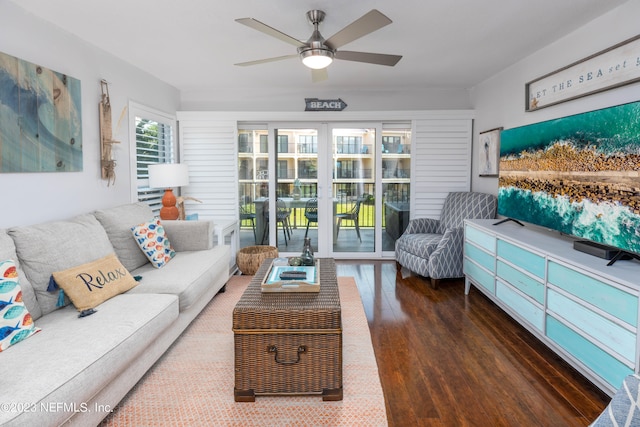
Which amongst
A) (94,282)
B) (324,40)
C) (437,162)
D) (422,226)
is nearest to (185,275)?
(94,282)

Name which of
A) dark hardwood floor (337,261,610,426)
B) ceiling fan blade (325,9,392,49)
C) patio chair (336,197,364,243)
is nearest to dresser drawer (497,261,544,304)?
dark hardwood floor (337,261,610,426)

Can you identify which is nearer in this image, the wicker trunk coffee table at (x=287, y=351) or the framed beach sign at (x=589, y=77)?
the wicker trunk coffee table at (x=287, y=351)

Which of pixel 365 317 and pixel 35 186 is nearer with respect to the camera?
pixel 35 186

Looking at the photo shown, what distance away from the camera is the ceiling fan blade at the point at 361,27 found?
2088 millimetres

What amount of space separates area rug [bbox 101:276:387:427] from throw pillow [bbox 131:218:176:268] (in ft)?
2.40

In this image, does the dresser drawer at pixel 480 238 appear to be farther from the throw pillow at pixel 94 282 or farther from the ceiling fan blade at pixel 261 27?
the throw pillow at pixel 94 282

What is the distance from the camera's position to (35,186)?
8.98 ft

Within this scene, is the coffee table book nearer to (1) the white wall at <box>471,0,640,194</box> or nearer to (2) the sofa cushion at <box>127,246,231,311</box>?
(2) the sofa cushion at <box>127,246,231,311</box>

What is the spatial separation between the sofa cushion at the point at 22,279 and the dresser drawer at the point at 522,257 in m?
3.13

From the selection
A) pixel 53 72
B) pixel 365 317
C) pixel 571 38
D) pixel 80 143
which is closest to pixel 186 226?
pixel 80 143

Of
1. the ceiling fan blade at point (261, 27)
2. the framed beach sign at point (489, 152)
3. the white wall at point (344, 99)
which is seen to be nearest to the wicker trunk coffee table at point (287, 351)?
the ceiling fan blade at point (261, 27)

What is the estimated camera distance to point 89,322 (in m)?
2.09

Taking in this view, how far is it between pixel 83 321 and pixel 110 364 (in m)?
0.46

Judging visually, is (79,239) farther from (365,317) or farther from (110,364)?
(365,317)
